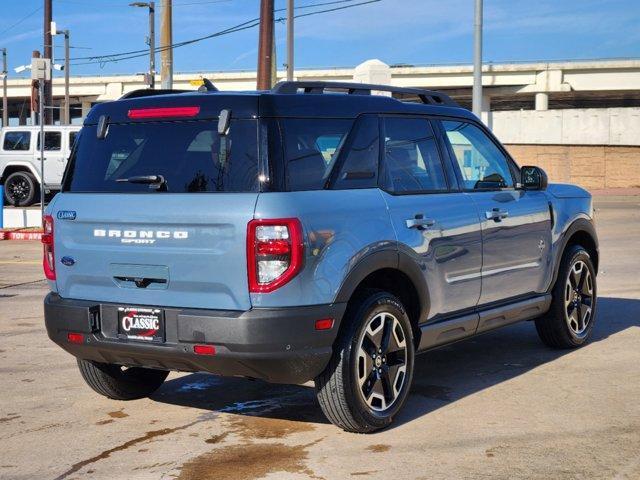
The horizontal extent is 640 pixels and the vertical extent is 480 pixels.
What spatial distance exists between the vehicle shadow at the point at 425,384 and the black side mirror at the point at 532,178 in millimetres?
1328

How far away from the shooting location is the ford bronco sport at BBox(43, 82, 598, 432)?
506 cm

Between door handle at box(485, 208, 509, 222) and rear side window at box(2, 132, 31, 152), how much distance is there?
2231cm

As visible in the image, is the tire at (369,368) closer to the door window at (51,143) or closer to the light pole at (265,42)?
the light pole at (265,42)

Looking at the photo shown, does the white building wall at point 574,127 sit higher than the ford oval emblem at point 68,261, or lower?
higher

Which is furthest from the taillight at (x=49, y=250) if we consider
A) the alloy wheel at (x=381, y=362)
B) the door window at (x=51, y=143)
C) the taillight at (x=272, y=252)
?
the door window at (x=51, y=143)

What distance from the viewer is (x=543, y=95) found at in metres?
73.4

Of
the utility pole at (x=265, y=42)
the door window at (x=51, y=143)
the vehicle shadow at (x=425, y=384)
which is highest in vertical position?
the utility pole at (x=265, y=42)

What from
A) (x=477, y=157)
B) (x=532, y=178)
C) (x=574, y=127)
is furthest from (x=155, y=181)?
(x=574, y=127)

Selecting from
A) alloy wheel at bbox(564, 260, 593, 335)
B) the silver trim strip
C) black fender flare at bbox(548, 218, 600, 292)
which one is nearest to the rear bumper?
the silver trim strip

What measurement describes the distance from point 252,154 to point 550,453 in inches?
85.7

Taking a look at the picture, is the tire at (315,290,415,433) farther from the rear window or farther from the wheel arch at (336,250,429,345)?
the rear window

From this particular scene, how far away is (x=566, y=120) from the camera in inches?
2052

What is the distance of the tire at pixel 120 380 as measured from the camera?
20.5 ft

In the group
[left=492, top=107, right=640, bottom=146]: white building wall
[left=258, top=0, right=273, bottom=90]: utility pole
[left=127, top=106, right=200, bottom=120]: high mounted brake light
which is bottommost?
[left=127, top=106, right=200, bottom=120]: high mounted brake light
